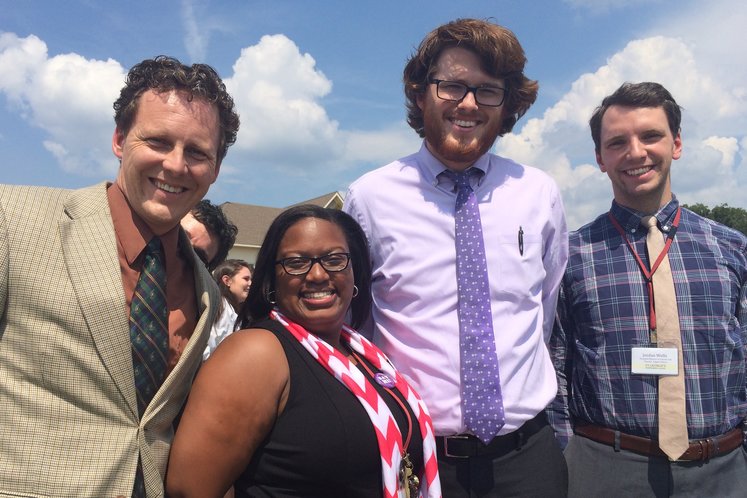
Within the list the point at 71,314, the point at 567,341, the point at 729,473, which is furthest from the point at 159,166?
the point at 729,473

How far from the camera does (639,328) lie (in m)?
3.13

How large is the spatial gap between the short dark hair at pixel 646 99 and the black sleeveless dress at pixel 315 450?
236cm

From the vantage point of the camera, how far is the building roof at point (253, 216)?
109 feet

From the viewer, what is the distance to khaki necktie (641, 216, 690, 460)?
2965 mm

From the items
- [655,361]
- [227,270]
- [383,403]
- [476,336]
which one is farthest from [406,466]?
[227,270]

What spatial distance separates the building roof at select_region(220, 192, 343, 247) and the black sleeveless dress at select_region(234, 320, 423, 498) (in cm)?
2963

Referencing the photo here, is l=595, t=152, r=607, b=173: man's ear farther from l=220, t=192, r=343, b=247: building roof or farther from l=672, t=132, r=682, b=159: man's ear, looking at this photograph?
l=220, t=192, r=343, b=247: building roof

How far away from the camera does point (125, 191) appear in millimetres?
2232

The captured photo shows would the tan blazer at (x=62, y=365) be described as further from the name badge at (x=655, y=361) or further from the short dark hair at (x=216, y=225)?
the short dark hair at (x=216, y=225)

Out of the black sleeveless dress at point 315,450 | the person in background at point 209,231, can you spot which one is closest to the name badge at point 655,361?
the black sleeveless dress at point 315,450

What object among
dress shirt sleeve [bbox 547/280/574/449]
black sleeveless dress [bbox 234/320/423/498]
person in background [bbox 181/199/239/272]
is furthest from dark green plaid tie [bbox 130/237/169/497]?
person in background [bbox 181/199/239/272]

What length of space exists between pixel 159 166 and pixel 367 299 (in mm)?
1096

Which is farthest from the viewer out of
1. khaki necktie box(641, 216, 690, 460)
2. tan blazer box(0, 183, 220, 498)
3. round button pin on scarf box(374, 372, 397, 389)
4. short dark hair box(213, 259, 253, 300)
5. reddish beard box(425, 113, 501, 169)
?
short dark hair box(213, 259, 253, 300)

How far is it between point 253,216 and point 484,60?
34.4 meters
